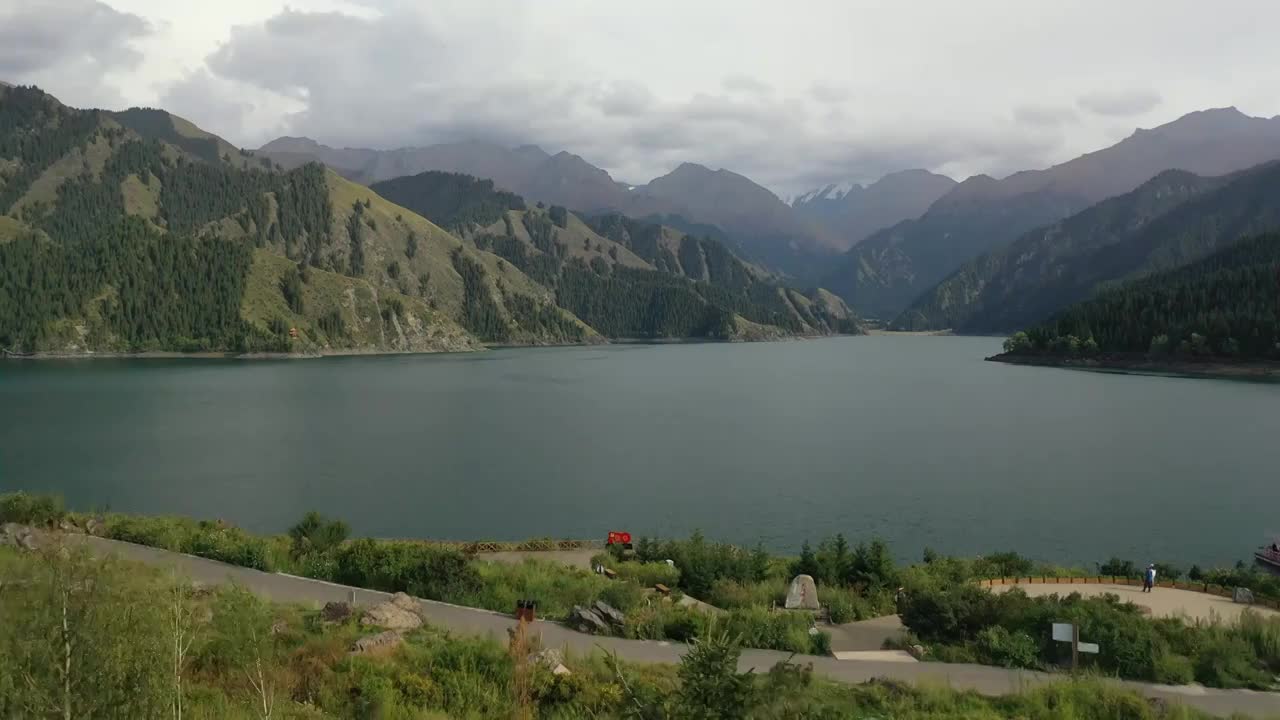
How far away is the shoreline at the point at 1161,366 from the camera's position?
5320 inches

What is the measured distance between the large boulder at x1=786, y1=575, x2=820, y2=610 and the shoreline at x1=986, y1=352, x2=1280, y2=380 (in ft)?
478

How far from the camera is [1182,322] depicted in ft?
513

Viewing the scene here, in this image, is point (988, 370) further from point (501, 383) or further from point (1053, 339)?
point (501, 383)

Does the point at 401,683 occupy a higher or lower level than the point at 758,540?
higher

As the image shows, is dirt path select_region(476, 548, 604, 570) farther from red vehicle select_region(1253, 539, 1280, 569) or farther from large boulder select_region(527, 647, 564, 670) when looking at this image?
red vehicle select_region(1253, 539, 1280, 569)

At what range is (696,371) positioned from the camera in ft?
572

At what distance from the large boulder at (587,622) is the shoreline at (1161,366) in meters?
154

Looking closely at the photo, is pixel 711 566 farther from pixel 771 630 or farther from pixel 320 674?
pixel 320 674

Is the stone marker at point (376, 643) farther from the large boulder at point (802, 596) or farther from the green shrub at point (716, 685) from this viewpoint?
the large boulder at point (802, 596)

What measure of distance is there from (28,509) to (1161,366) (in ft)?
582

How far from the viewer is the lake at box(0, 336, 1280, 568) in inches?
1849

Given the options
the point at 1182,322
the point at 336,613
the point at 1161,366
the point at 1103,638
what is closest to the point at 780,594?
the point at 1103,638

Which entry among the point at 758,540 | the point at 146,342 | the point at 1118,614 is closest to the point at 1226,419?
the point at 758,540

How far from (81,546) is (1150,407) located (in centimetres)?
11560
